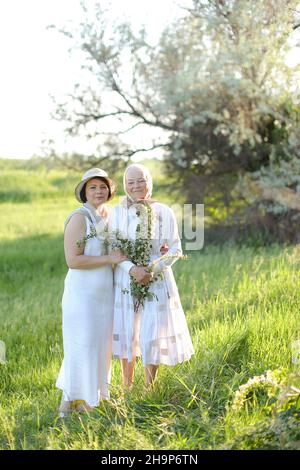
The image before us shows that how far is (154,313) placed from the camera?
18.4 ft

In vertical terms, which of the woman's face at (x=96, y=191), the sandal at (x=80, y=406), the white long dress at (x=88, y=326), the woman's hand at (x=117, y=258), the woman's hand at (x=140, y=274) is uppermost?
the woman's face at (x=96, y=191)

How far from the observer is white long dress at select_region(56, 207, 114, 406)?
5.64 metres

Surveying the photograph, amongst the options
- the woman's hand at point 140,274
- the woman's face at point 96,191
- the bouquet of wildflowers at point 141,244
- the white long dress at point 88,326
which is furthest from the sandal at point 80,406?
the woman's face at point 96,191

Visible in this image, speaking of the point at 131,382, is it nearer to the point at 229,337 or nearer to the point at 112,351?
the point at 112,351

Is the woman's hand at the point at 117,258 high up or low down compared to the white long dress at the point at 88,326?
up

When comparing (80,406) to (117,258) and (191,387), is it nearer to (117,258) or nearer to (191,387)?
(191,387)

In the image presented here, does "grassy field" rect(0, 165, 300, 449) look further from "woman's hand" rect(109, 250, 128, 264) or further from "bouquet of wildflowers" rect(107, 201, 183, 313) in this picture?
"woman's hand" rect(109, 250, 128, 264)

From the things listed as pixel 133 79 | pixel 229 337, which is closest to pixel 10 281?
pixel 133 79

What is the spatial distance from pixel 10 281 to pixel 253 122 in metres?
5.30

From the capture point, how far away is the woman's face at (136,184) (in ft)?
18.1

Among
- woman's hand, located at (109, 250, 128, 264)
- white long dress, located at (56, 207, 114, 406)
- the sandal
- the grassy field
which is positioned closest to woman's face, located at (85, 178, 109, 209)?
white long dress, located at (56, 207, 114, 406)

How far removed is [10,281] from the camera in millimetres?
13359

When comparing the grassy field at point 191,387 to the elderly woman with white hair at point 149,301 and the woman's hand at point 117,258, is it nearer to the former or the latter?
the elderly woman with white hair at point 149,301

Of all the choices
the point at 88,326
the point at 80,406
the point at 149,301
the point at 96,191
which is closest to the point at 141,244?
the point at 149,301
